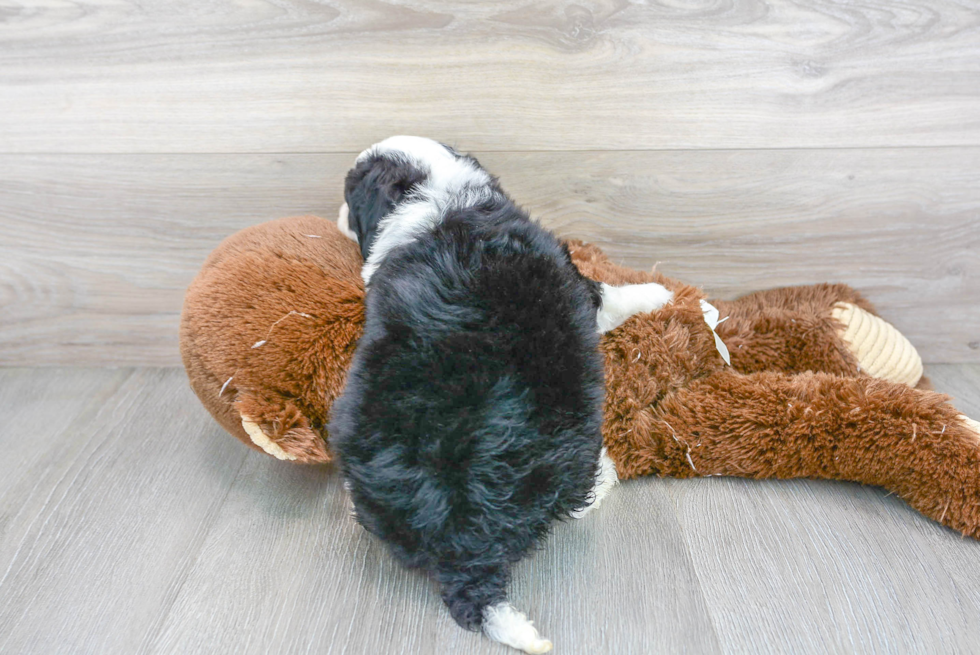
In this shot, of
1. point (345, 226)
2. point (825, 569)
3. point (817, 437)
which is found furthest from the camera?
point (345, 226)

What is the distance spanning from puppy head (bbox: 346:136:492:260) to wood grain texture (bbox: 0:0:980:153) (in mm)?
215

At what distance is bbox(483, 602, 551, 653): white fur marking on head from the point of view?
2.30 ft

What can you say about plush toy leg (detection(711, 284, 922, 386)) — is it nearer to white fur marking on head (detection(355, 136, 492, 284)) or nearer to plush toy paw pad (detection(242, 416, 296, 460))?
white fur marking on head (detection(355, 136, 492, 284))

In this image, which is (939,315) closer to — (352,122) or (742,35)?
(742,35)

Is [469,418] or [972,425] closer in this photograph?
[469,418]

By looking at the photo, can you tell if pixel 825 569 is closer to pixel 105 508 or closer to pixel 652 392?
pixel 652 392

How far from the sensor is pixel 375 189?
907 mm

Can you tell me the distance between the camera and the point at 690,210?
121 centimetres

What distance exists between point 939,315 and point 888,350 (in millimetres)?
276

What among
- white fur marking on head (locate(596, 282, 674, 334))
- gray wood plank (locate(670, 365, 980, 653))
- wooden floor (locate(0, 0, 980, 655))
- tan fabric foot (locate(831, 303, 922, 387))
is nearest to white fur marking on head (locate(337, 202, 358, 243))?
wooden floor (locate(0, 0, 980, 655))

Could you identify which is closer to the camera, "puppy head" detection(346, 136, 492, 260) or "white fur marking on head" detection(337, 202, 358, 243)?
"puppy head" detection(346, 136, 492, 260)

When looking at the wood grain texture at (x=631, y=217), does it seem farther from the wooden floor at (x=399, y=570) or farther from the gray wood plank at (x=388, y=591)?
the gray wood plank at (x=388, y=591)

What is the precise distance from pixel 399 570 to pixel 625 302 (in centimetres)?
49

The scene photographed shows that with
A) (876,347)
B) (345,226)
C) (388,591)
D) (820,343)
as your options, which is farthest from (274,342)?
(876,347)
